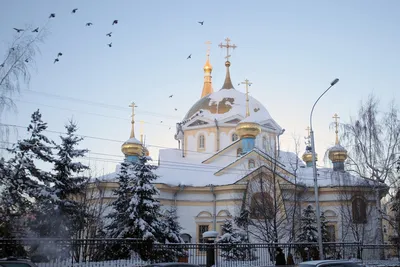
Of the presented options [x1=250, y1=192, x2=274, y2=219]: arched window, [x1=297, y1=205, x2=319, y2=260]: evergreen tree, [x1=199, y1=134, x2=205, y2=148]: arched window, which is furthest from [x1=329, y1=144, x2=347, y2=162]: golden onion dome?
[x1=250, y1=192, x2=274, y2=219]: arched window

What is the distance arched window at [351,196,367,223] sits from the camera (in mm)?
30491

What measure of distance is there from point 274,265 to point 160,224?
18.9 feet

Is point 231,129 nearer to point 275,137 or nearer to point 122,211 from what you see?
point 275,137

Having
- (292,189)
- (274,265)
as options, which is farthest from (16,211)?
(292,189)

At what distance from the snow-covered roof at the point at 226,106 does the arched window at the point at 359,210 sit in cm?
1297

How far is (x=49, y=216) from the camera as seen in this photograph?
21766 millimetres

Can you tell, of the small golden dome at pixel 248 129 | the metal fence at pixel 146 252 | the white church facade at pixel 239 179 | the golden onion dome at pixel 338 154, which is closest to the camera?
the metal fence at pixel 146 252

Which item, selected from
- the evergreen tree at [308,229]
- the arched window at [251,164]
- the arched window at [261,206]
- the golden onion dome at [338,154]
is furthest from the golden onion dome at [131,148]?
the golden onion dome at [338,154]

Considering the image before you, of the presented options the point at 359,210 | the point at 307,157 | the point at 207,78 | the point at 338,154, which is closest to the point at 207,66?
the point at 207,78

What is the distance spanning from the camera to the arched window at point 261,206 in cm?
2652

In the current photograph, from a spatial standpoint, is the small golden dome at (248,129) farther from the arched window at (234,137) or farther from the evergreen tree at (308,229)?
the evergreen tree at (308,229)

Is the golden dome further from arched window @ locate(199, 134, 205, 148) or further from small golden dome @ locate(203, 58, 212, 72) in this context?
small golden dome @ locate(203, 58, 212, 72)

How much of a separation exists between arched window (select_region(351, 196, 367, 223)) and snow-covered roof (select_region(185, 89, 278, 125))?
12971mm

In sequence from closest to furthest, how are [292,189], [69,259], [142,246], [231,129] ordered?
[69,259], [142,246], [292,189], [231,129]
